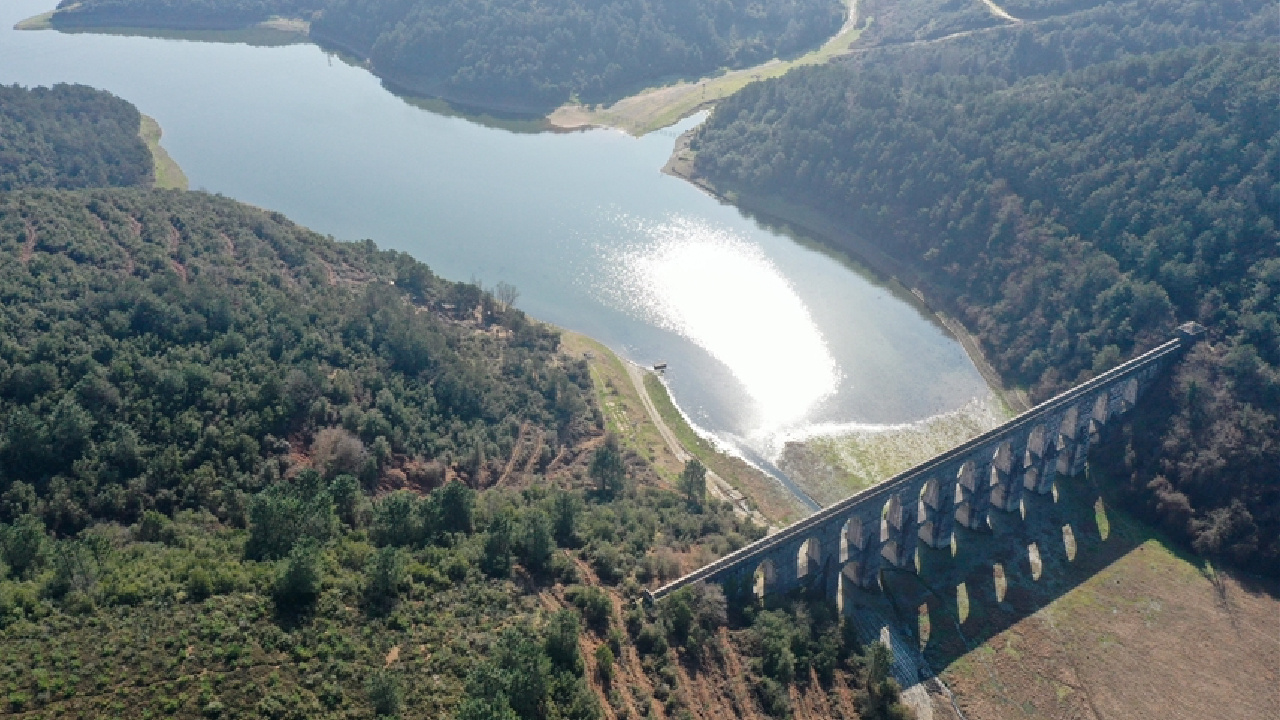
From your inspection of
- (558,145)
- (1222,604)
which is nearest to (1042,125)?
(1222,604)

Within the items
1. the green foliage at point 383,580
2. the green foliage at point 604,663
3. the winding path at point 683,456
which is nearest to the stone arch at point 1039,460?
the winding path at point 683,456

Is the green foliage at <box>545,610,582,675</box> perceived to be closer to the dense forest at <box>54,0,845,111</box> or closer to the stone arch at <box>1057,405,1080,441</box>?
the stone arch at <box>1057,405,1080,441</box>

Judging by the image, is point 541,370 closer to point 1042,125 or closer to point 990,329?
point 990,329

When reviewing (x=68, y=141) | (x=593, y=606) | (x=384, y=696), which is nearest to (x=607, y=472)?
(x=593, y=606)

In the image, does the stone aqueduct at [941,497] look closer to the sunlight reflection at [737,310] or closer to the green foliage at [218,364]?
the sunlight reflection at [737,310]

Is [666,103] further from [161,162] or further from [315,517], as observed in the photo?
[315,517]

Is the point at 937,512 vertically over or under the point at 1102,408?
under

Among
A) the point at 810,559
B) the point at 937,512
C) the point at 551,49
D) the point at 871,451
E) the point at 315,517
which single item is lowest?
the point at 871,451
